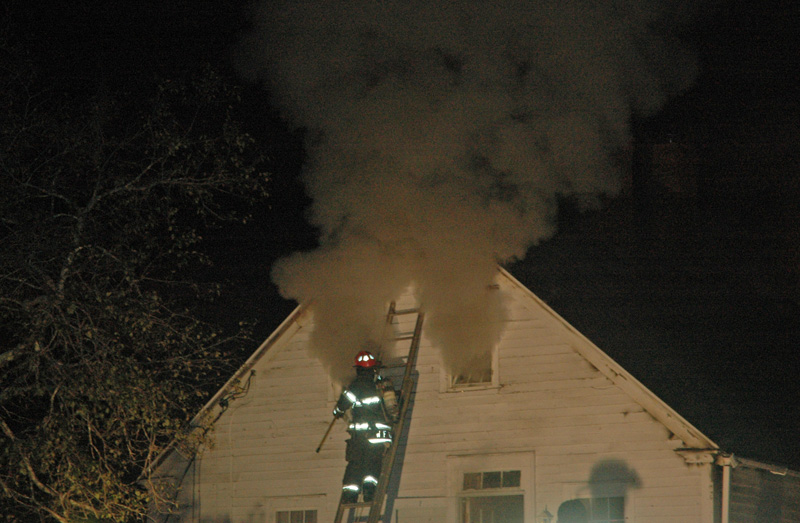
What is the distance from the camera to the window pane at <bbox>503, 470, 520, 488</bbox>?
14.2 m

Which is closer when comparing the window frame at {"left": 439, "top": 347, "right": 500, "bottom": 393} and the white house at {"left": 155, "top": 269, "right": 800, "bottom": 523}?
the white house at {"left": 155, "top": 269, "right": 800, "bottom": 523}

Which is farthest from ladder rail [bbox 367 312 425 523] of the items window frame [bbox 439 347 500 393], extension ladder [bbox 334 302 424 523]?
window frame [bbox 439 347 500 393]

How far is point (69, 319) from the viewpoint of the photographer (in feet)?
39.4

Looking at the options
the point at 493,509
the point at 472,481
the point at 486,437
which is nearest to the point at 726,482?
the point at 493,509

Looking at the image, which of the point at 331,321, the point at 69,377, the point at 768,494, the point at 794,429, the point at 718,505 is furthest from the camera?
the point at 331,321

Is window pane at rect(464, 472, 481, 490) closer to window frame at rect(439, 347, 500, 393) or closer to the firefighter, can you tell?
window frame at rect(439, 347, 500, 393)

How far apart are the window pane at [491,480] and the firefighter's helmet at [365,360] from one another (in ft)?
7.79

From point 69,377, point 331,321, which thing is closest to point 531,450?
point 331,321

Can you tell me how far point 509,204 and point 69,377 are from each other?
7.67m

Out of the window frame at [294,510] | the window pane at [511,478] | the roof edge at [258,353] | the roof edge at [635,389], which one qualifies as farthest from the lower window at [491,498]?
the roof edge at [258,353]

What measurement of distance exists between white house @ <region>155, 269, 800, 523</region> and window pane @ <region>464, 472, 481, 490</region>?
15 mm

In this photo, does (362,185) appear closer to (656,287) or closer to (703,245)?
(656,287)

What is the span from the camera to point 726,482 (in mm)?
12664

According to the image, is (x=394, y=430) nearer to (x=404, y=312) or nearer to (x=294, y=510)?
(x=404, y=312)
